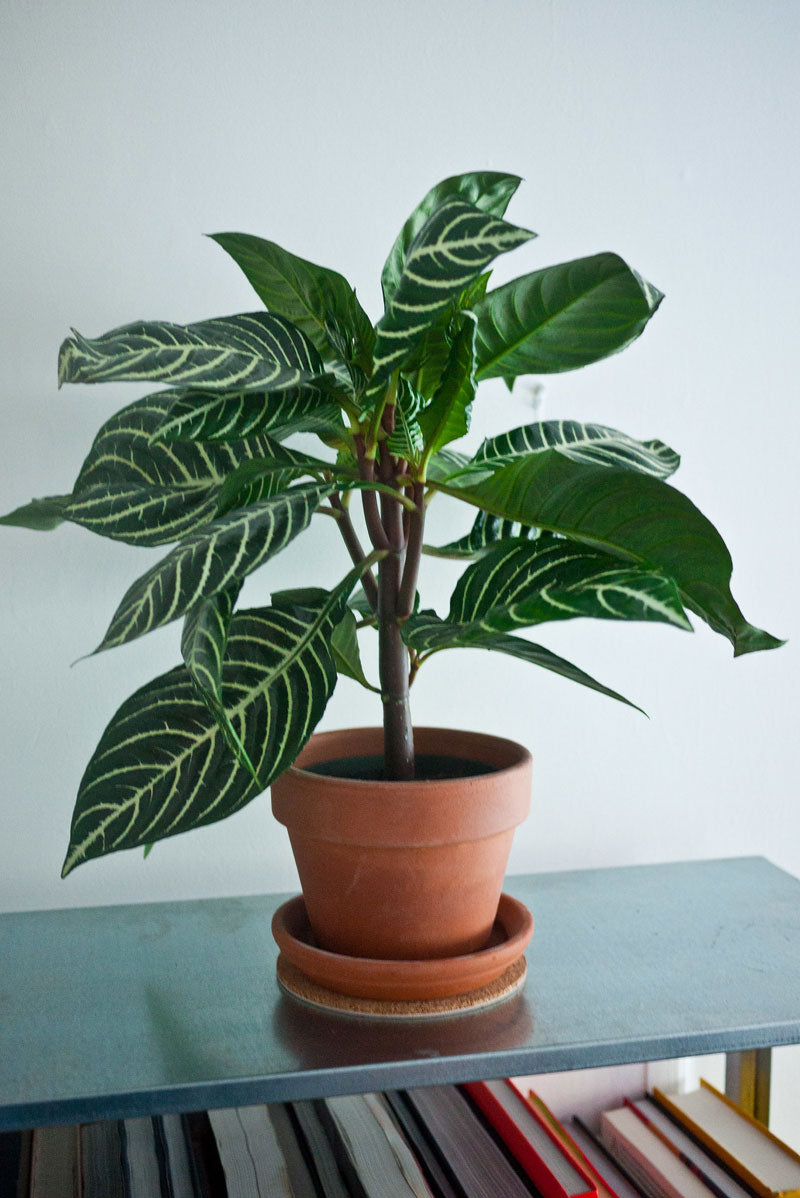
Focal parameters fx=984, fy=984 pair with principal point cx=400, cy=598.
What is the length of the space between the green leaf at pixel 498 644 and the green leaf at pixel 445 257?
0.21 m

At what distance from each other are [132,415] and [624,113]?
76 centimetres

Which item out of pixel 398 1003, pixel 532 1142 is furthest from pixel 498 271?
pixel 532 1142

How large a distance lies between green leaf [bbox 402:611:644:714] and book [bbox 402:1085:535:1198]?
0.37 metres

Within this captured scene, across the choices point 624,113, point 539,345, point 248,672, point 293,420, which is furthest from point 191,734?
point 624,113

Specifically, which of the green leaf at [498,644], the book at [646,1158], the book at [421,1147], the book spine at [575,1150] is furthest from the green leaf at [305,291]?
the book at [646,1158]

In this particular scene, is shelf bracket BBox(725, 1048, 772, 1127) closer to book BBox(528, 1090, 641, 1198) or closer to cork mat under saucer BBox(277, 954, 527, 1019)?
book BBox(528, 1090, 641, 1198)

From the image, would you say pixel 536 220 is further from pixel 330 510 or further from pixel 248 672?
pixel 248 672

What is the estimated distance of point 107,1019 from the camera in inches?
31.1

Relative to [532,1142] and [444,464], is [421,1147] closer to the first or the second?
[532,1142]

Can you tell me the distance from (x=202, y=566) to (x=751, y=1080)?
Result: 852mm

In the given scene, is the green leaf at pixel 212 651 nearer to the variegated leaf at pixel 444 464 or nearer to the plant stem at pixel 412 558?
the plant stem at pixel 412 558

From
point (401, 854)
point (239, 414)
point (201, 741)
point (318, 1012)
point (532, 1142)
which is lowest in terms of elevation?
point (532, 1142)

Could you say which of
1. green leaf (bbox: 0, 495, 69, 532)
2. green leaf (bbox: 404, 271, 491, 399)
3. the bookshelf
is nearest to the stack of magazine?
the bookshelf

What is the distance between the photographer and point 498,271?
112cm
